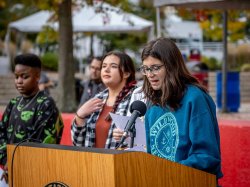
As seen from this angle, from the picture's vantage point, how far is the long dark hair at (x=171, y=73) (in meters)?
4.48

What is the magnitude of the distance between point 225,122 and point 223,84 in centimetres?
1110

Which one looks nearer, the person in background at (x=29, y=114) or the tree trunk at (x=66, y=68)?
the person in background at (x=29, y=114)

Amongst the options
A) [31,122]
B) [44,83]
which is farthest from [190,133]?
[44,83]

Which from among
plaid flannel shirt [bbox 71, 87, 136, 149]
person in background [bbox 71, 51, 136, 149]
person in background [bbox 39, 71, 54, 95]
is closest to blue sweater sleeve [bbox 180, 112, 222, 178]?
person in background [bbox 71, 51, 136, 149]

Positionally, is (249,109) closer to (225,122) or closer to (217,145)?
(225,122)

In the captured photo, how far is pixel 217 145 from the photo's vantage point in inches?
171

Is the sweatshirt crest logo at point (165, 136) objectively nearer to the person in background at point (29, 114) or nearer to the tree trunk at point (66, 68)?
the person in background at point (29, 114)

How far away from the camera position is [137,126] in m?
5.57

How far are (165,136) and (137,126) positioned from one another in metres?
1.07

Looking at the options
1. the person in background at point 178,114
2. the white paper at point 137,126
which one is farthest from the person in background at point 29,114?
the person in background at point 178,114

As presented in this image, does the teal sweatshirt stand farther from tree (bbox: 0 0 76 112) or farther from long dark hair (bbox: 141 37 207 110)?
tree (bbox: 0 0 76 112)

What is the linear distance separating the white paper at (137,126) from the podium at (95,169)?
135cm

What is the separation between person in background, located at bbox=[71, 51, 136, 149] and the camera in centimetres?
622

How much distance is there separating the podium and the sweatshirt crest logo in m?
0.31
